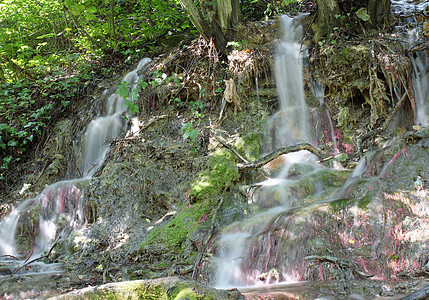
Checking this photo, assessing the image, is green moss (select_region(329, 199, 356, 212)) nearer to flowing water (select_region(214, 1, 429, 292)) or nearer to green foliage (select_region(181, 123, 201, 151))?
flowing water (select_region(214, 1, 429, 292))

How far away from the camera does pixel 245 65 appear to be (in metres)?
7.05

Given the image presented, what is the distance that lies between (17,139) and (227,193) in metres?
5.65

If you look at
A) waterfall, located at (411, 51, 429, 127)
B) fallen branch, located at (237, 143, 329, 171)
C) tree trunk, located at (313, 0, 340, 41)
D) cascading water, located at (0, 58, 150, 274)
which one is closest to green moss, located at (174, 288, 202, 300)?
fallen branch, located at (237, 143, 329, 171)

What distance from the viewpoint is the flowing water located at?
3.69 meters

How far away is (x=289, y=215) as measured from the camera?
4.20 meters

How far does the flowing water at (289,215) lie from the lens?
3.69 metres

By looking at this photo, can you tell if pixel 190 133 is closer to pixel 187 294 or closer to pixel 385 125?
pixel 385 125

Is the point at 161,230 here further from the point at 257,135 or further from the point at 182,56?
the point at 182,56

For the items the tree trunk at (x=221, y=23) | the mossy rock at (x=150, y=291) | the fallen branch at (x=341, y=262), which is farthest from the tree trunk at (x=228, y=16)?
the mossy rock at (x=150, y=291)

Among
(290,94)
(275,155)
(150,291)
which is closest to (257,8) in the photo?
(290,94)

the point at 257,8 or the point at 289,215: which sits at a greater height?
the point at 257,8

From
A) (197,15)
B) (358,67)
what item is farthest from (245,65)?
(358,67)

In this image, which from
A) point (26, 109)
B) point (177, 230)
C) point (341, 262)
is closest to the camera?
point (341, 262)

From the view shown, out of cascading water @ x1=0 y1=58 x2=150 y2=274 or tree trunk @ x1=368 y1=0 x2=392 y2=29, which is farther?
tree trunk @ x1=368 y1=0 x2=392 y2=29
